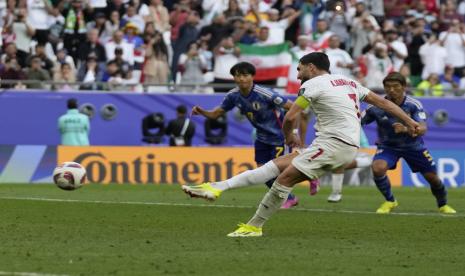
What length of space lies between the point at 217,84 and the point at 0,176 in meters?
5.80

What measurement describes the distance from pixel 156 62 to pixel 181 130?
178cm

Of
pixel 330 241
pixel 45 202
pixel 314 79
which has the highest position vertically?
pixel 314 79

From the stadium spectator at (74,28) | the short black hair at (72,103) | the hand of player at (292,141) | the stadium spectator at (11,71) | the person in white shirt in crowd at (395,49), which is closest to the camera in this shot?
the hand of player at (292,141)

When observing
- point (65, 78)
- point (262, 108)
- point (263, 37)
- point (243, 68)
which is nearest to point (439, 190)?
point (262, 108)

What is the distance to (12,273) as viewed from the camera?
10352 millimetres

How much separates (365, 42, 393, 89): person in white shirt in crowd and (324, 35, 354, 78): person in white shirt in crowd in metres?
0.96

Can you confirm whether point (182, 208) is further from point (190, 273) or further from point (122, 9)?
point (122, 9)

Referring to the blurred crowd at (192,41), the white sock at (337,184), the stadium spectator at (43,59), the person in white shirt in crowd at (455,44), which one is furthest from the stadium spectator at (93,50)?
Answer: the white sock at (337,184)

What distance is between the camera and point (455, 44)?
105 ft

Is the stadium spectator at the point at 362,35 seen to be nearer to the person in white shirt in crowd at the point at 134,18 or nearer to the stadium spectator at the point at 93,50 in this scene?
the person in white shirt in crowd at the point at 134,18

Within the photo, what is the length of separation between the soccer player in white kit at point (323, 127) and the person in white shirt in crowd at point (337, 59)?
51.2 feet

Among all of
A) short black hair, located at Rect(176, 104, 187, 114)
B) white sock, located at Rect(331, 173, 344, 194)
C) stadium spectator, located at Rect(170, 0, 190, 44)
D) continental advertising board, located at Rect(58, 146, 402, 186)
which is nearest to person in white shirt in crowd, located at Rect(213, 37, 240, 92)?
stadium spectator, located at Rect(170, 0, 190, 44)

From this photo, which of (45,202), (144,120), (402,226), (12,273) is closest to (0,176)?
(144,120)

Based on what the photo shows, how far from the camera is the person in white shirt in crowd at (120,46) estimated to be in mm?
30359
